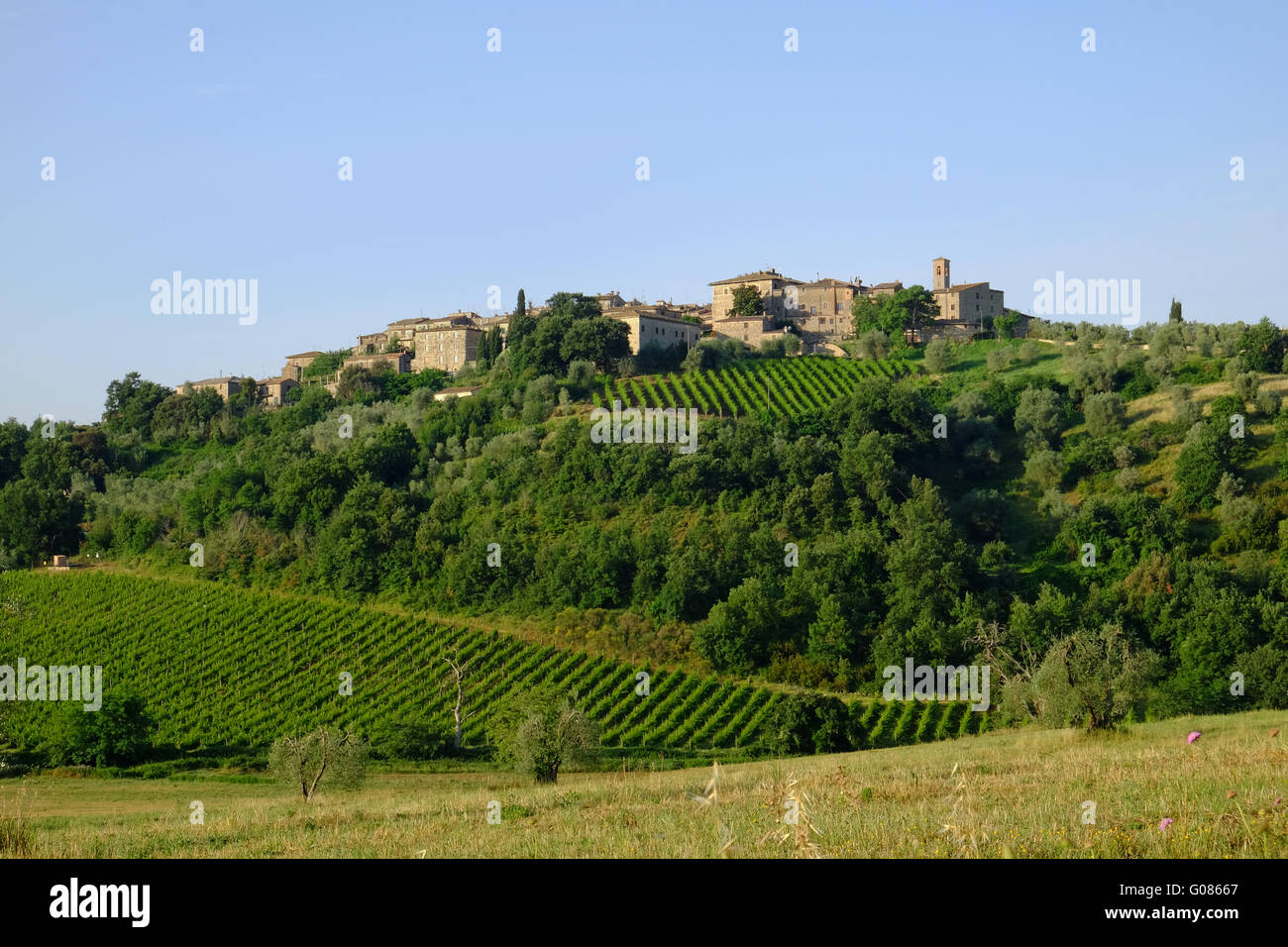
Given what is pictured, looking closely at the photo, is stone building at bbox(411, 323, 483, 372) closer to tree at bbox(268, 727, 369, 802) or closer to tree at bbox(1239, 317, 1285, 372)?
tree at bbox(1239, 317, 1285, 372)

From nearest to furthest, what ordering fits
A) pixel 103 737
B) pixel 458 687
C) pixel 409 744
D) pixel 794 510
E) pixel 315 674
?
pixel 103 737
pixel 409 744
pixel 458 687
pixel 315 674
pixel 794 510

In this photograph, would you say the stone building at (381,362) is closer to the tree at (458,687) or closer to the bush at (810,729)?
the tree at (458,687)

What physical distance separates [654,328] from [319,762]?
77.5 m

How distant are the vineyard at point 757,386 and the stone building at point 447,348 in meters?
29.2

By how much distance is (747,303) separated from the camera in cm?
11362

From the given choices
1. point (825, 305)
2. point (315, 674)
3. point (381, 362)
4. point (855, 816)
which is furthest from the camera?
point (825, 305)

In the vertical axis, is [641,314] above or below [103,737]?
above

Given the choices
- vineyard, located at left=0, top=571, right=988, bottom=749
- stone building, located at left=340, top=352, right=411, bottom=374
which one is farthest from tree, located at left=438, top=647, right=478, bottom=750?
stone building, located at left=340, top=352, right=411, bottom=374

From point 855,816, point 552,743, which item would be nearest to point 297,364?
point 552,743

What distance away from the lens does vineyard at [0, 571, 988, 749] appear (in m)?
42.8

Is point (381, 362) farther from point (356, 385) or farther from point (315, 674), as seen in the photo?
point (315, 674)

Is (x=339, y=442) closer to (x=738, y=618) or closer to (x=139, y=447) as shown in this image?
(x=139, y=447)
